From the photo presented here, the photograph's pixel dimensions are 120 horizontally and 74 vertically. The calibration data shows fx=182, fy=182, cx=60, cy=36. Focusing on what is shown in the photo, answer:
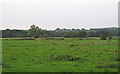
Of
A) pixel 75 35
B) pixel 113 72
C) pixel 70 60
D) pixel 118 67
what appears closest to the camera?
pixel 113 72

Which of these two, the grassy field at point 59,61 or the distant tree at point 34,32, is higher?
the distant tree at point 34,32

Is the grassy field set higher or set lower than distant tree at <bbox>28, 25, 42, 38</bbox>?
lower

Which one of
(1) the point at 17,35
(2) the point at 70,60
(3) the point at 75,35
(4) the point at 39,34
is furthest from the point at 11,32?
(2) the point at 70,60

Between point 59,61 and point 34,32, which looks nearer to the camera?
point 59,61

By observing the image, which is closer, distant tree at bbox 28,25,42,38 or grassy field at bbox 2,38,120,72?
grassy field at bbox 2,38,120,72

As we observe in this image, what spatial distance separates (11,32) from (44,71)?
110 metres

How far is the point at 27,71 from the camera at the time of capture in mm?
13000

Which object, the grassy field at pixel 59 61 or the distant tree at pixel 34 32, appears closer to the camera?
the grassy field at pixel 59 61

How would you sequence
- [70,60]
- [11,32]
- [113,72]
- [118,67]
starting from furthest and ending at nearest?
[11,32], [70,60], [118,67], [113,72]

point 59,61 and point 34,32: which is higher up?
point 34,32

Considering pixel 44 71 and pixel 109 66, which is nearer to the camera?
pixel 44 71

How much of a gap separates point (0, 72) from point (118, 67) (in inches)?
351

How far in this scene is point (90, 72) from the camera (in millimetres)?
12773

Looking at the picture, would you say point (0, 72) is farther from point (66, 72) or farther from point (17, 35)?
point (17, 35)
